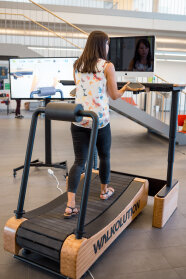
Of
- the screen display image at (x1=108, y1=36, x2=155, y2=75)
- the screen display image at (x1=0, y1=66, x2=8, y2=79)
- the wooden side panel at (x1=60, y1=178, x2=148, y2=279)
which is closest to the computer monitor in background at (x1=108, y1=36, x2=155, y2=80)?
the screen display image at (x1=108, y1=36, x2=155, y2=75)

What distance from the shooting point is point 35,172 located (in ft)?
13.3

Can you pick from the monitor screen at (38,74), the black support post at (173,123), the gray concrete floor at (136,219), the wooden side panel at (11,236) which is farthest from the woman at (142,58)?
the wooden side panel at (11,236)

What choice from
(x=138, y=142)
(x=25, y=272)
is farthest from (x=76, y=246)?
(x=138, y=142)

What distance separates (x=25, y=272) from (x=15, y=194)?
1397 millimetres

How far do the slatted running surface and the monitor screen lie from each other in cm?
177

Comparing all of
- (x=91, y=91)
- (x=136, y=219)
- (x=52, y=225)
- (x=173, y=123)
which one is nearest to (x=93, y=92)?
(x=91, y=91)

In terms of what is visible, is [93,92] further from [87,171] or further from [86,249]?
[86,249]

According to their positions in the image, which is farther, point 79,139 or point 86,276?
point 79,139

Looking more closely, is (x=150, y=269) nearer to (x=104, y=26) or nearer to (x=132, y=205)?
(x=132, y=205)

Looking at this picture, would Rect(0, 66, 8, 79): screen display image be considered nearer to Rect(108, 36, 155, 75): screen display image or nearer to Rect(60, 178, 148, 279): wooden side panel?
Rect(108, 36, 155, 75): screen display image

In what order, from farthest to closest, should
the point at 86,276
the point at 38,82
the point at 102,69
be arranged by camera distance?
the point at 38,82
the point at 102,69
the point at 86,276

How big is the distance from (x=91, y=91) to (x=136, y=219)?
1.31 meters

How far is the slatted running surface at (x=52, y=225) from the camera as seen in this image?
1.86m

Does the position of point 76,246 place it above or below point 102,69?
below
